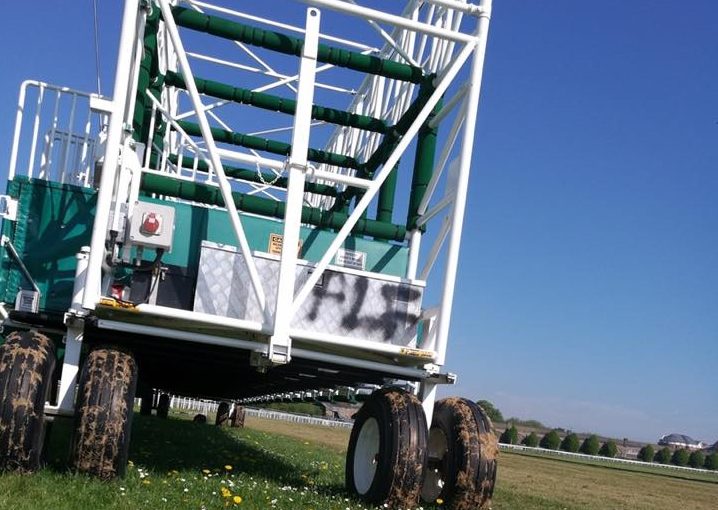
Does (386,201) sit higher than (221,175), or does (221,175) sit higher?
(386,201)

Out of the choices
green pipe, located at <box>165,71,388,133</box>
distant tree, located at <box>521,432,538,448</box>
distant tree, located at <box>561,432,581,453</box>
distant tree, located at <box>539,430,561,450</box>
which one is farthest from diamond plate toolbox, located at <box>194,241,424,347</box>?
distant tree, located at <box>561,432,581,453</box>

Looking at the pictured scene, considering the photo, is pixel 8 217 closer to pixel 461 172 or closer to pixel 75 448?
pixel 75 448

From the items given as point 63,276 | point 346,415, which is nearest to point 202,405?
point 346,415

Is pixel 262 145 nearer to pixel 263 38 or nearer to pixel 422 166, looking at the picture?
pixel 422 166

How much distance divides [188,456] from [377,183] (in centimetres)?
458

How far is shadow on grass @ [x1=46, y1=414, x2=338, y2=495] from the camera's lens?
8875mm

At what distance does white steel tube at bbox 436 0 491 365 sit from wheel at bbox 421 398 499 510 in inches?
21.9

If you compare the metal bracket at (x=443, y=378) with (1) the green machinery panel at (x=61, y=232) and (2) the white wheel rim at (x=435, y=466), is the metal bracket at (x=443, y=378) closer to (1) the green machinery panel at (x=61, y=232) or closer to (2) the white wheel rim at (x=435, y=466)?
(2) the white wheel rim at (x=435, y=466)

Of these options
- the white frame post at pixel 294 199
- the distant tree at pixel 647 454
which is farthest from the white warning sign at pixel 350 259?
the distant tree at pixel 647 454

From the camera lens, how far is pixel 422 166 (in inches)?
409

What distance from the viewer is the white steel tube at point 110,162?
746 cm

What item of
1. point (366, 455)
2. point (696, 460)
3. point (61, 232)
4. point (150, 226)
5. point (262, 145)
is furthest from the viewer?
point (696, 460)

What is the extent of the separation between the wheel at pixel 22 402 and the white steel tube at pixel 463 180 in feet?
11.4

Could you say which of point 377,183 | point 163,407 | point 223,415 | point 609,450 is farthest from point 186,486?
point 609,450
